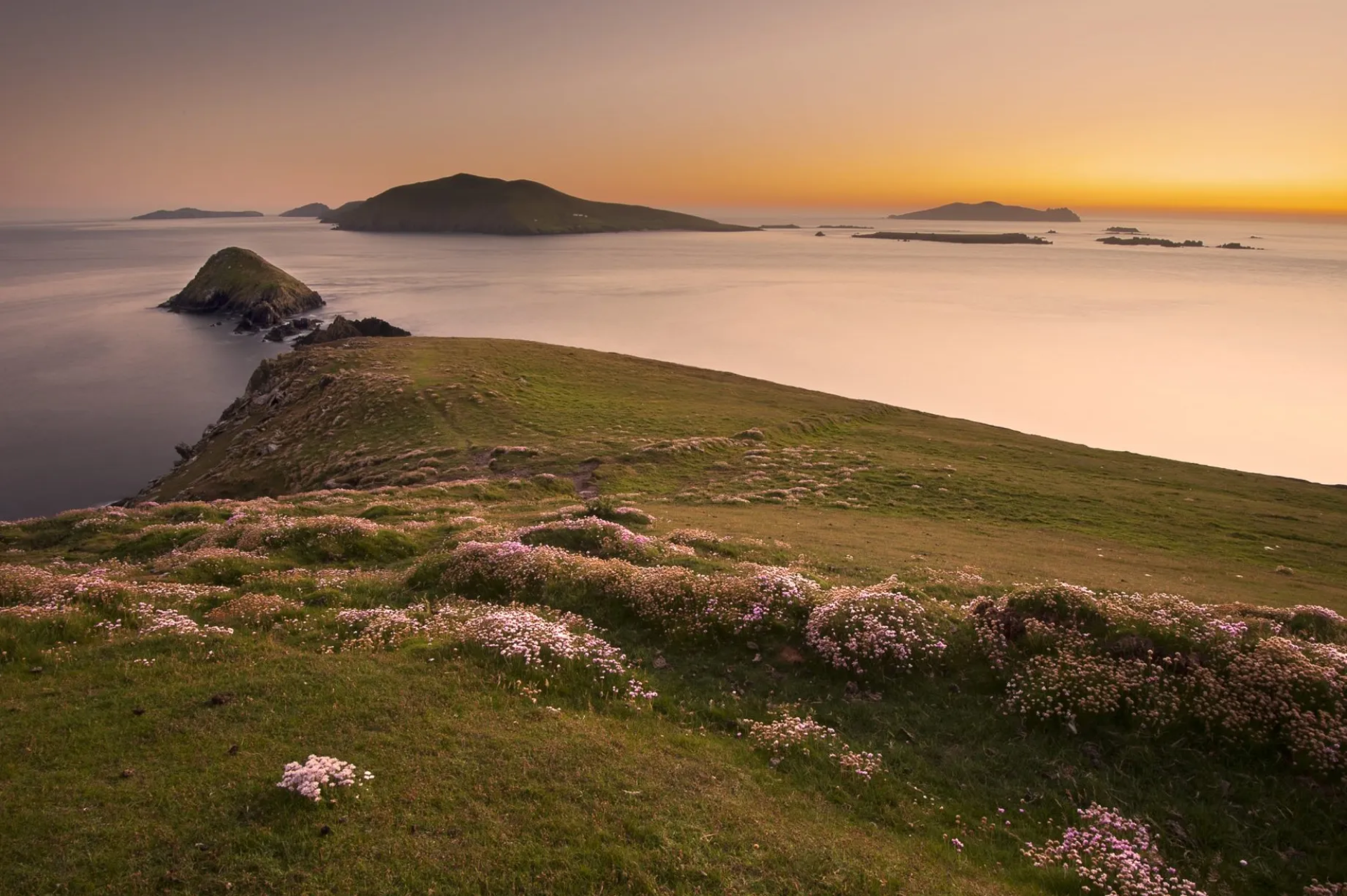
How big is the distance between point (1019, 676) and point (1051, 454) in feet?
175

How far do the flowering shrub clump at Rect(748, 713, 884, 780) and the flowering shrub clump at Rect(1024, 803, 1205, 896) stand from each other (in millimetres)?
2713

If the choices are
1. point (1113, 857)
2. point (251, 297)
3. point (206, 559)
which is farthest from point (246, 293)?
point (1113, 857)

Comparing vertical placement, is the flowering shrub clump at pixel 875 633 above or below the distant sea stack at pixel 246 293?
below

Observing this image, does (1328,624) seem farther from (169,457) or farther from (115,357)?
(115,357)

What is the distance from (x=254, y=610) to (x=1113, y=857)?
18100mm

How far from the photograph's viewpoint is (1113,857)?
9.93 meters

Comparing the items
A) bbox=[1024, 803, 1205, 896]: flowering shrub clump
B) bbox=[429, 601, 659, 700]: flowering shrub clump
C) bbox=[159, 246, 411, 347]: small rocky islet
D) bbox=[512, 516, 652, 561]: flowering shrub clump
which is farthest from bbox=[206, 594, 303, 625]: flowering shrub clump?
bbox=[159, 246, 411, 347]: small rocky islet

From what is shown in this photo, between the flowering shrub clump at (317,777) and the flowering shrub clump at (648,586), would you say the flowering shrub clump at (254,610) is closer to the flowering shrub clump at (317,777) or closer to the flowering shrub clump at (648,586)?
the flowering shrub clump at (648,586)

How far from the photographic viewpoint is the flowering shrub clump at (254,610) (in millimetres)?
15367

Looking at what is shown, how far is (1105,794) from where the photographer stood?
11469 millimetres

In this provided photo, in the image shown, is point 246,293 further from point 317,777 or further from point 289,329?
point 317,777

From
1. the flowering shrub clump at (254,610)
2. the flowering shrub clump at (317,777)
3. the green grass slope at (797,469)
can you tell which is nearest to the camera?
the flowering shrub clump at (317,777)

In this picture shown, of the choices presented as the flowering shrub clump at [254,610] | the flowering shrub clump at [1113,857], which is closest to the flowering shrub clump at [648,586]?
the flowering shrub clump at [254,610]

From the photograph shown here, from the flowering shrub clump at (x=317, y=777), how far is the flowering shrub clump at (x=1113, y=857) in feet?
34.3
